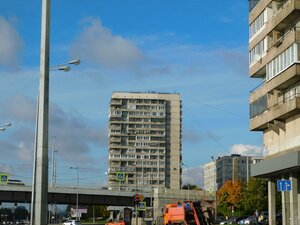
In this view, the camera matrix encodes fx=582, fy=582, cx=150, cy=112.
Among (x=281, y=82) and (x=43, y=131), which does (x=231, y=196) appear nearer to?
(x=281, y=82)

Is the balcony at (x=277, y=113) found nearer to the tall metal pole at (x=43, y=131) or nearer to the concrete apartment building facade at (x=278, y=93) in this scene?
the concrete apartment building facade at (x=278, y=93)

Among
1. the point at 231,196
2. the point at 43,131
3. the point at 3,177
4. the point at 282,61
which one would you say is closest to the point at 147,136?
the point at 231,196

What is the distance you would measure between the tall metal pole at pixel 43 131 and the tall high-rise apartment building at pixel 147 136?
15673cm

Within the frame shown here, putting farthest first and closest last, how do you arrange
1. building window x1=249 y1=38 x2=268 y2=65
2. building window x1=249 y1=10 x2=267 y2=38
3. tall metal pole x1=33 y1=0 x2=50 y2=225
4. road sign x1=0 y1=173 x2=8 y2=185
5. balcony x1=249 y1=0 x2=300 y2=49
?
road sign x1=0 y1=173 x2=8 y2=185 → building window x1=249 y1=10 x2=267 y2=38 → building window x1=249 y1=38 x2=268 y2=65 → balcony x1=249 y1=0 x2=300 y2=49 → tall metal pole x1=33 y1=0 x2=50 y2=225

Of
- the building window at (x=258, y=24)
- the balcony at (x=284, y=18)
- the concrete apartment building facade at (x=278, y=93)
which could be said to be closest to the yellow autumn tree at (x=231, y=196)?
Result: the concrete apartment building facade at (x=278, y=93)

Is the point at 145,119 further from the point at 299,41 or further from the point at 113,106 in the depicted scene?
the point at 299,41

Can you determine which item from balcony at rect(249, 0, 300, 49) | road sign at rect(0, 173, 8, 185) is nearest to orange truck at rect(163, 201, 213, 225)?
balcony at rect(249, 0, 300, 49)

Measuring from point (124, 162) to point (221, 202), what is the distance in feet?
163

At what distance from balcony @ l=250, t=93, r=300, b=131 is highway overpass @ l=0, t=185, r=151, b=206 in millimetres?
57341

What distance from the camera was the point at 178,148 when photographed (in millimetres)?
182250

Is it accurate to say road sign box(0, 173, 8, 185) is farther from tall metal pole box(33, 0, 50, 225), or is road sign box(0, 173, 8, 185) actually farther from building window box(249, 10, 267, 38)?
tall metal pole box(33, 0, 50, 225)

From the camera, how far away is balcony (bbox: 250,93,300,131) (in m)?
45.2

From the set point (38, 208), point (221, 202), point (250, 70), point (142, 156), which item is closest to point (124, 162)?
point (142, 156)

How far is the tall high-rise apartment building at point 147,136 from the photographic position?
6841 inches
